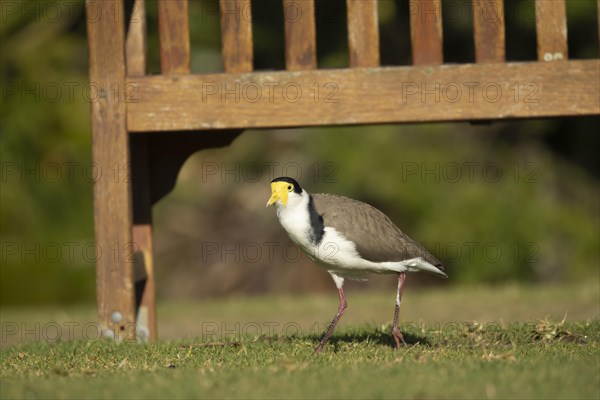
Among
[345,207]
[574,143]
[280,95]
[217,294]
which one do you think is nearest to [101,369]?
[345,207]

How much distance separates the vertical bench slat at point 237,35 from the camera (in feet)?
24.2

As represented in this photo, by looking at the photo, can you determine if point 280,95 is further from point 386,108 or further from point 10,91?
point 10,91

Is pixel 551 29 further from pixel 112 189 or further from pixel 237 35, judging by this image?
pixel 112 189

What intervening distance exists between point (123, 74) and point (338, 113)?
58.8 inches

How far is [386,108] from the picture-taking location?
7.29 meters

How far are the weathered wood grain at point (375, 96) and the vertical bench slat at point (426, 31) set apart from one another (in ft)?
0.38

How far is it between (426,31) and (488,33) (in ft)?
1.39

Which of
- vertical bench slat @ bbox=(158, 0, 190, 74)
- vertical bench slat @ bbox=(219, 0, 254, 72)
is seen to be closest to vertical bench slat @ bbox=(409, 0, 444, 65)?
vertical bench slat @ bbox=(219, 0, 254, 72)

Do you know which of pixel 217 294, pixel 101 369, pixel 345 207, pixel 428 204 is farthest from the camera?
pixel 217 294

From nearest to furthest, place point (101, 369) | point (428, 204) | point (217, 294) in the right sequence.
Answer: point (101, 369) → point (428, 204) → point (217, 294)

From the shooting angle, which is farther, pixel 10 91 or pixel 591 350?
pixel 10 91

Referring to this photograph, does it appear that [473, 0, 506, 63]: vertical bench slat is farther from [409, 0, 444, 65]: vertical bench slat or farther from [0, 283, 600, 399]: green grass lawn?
[0, 283, 600, 399]: green grass lawn

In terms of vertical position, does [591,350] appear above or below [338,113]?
below

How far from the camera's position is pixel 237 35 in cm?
741
